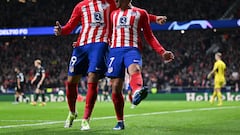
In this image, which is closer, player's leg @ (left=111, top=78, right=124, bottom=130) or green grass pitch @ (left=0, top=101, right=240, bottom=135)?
green grass pitch @ (left=0, top=101, right=240, bottom=135)

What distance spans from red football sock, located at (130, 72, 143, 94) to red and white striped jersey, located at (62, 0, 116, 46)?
109cm

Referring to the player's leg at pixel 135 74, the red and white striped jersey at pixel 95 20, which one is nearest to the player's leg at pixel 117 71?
the player's leg at pixel 135 74

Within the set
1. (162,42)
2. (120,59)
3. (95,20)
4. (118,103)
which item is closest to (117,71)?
(120,59)

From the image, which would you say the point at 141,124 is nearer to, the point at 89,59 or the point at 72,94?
the point at 72,94

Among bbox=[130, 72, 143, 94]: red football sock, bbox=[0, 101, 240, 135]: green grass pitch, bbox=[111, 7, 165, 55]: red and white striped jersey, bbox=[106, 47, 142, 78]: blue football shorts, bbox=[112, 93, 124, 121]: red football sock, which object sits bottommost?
bbox=[0, 101, 240, 135]: green grass pitch

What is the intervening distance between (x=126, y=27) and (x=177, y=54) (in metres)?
31.1

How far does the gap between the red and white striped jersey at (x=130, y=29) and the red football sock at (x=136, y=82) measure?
64 centimetres

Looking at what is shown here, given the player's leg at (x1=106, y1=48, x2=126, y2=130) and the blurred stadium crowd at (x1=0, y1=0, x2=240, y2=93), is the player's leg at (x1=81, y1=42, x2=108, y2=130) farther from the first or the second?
the blurred stadium crowd at (x1=0, y1=0, x2=240, y2=93)

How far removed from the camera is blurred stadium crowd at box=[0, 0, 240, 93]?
35875 millimetres

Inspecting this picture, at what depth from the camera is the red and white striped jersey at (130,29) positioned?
25.5 feet

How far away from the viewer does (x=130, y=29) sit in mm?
7793

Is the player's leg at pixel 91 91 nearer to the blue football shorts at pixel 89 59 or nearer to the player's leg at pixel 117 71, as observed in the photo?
the blue football shorts at pixel 89 59

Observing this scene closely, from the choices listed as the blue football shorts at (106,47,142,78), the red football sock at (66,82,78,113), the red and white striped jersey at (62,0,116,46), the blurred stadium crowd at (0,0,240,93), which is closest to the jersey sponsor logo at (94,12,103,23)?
the red and white striped jersey at (62,0,116,46)

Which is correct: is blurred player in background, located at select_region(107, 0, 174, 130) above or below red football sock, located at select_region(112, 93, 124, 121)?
above
